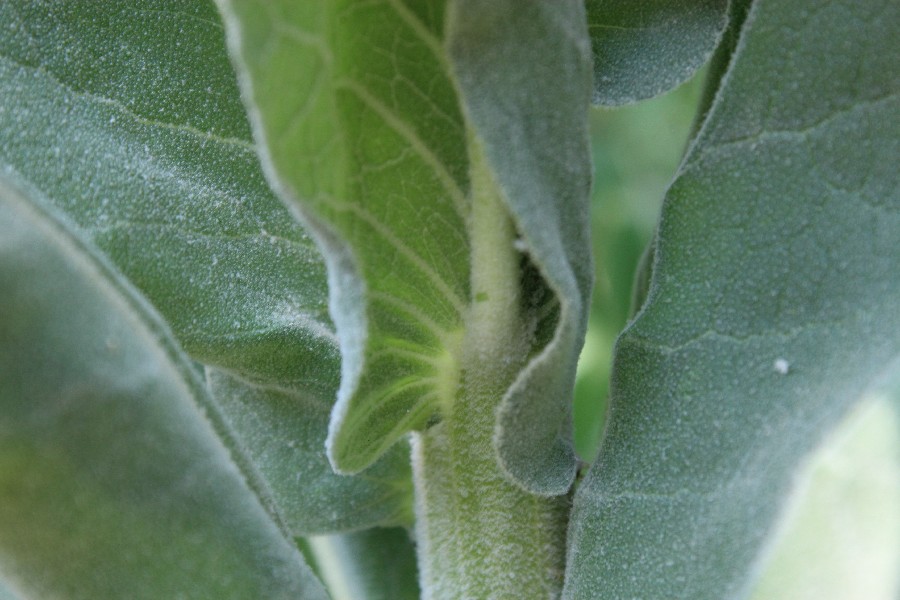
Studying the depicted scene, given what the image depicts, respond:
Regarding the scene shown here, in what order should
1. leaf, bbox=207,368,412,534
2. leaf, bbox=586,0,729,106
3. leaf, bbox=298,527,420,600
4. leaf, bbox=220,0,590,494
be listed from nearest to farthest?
leaf, bbox=220,0,590,494
leaf, bbox=586,0,729,106
leaf, bbox=207,368,412,534
leaf, bbox=298,527,420,600

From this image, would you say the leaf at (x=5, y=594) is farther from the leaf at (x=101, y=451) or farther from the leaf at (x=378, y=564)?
the leaf at (x=378, y=564)

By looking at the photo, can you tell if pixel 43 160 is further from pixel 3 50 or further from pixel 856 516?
pixel 856 516

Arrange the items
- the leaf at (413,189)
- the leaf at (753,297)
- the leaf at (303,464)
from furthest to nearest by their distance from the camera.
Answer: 1. the leaf at (303,464)
2. the leaf at (753,297)
3. the leaf at (413,189)

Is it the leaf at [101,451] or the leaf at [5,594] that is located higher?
the leaf at [101,451]

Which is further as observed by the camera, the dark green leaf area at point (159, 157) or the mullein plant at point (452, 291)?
the dark green leaf area at point (159, 157)

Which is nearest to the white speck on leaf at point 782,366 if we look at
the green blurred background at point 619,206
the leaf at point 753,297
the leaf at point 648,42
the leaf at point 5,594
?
the leaf at point 753,297

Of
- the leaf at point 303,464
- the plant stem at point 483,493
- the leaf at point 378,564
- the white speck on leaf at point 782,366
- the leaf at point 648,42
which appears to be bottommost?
the leaf at point 378,564

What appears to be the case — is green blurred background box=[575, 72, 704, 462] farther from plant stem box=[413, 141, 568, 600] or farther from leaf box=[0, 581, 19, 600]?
leaf box=[0, 581, 19, 600]

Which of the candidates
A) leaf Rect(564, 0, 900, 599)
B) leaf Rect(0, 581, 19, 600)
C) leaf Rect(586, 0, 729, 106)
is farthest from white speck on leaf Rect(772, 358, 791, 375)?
leaf Rect(0, 581, 19, 600)

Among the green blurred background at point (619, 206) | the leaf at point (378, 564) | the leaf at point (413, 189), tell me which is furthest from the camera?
the green blurred background at point (619, 206)
